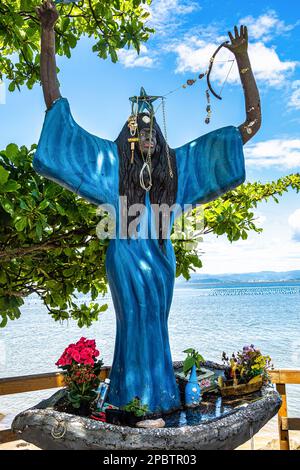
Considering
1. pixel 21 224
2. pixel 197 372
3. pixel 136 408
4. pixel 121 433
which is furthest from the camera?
pixel 197 372

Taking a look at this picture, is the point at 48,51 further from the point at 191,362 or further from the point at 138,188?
the point at 191,362

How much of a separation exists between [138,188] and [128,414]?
1389 millimetres

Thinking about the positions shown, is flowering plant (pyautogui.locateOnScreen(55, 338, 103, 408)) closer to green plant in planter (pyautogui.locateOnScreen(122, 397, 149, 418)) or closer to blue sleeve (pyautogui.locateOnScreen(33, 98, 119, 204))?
green plant in planter (pyautogui.locateOnScreen(122, 397, 149, 418))

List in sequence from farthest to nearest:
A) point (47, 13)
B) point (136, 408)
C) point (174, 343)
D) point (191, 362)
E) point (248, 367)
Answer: point (174, 343)
point (248, 367)
point (191, 362)
point (47, 13)
point (136, 408)

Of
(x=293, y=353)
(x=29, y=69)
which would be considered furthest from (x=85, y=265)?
(x=293, y=353)

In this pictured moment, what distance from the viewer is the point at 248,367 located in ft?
10.8

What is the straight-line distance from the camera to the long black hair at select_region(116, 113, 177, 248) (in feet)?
10.5

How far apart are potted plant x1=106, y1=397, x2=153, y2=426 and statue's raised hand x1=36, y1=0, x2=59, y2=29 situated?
226cm

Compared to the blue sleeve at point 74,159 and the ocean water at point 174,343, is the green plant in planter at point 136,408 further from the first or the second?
the ocean water at point 174,343

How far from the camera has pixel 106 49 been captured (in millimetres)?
3945

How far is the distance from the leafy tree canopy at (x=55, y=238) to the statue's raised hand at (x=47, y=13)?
2.51 ft

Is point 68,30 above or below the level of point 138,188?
above

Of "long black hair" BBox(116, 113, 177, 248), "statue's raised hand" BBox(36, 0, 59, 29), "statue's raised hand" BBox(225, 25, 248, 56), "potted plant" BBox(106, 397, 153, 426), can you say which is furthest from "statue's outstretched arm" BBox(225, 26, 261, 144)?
"potted plant" BBox(106, 397, 153, 426)

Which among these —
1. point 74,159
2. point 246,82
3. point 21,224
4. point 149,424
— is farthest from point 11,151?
point 149,424
